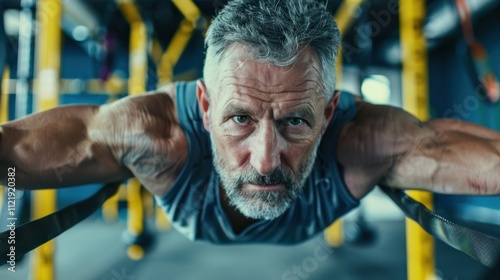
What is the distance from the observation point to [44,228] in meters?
1.08

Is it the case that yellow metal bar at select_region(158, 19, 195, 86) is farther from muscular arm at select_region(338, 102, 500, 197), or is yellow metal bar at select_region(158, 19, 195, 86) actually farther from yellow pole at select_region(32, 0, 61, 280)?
muscular arm at select_region(338, 102, 500, 197)

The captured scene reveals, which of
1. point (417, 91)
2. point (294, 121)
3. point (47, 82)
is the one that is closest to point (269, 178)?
point (294, 121)

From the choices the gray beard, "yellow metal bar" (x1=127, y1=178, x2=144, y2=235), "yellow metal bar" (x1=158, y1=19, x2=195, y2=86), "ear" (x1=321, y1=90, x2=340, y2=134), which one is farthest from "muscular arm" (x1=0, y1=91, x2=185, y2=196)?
"yellow metal bar" (x1=158, y1=19, x2=195, y2=86)

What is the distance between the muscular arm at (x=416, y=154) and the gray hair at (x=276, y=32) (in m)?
0.25

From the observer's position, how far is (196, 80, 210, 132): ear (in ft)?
4.22

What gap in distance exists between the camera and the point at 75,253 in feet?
12.4

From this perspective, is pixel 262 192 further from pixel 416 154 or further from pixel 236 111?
pixel 416 154

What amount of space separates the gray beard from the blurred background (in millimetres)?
553

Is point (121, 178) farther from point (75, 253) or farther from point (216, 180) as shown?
point (75, 253)

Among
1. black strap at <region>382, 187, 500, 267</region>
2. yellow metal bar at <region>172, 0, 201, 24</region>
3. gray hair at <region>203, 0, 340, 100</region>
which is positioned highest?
yellow metal bar at <region>172, 0, 201, 24</region>

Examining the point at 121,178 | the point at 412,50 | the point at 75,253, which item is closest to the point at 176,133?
the point at 121,178

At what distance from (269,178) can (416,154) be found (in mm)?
497

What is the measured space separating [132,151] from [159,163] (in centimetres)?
9

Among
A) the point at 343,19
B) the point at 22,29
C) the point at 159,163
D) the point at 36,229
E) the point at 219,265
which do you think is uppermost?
the point at 343,19
